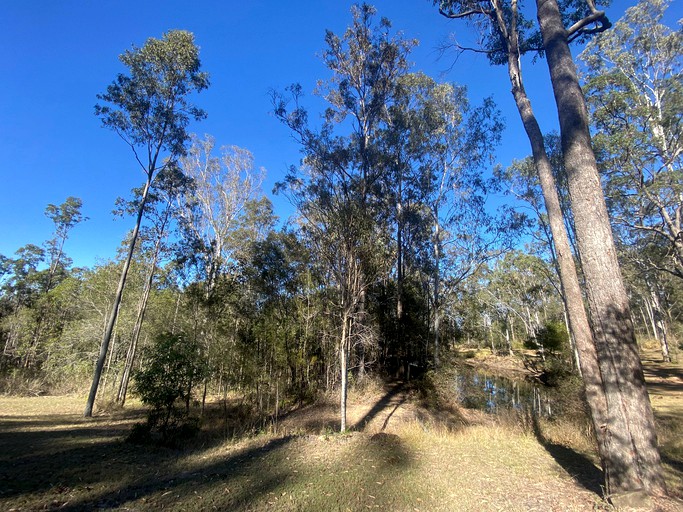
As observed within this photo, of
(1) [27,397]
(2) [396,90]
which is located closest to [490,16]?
(2) [396,90]

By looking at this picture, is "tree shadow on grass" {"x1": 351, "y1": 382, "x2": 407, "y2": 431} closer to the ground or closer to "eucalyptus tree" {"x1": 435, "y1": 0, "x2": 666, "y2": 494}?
the ground

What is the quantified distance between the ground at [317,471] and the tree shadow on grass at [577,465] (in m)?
0.02

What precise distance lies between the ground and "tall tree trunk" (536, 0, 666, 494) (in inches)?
15.2

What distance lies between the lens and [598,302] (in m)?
4.11

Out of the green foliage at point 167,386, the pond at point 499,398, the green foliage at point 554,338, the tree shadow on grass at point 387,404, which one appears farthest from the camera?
the green foliage at point 554,338

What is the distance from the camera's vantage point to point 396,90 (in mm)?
14656

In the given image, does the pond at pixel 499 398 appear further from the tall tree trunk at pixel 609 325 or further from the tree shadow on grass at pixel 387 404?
the tall tree trunk at pixel 609 325

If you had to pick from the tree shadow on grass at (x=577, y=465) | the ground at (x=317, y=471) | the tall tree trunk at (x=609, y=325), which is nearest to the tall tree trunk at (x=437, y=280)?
the ground at (x=317, y=471)

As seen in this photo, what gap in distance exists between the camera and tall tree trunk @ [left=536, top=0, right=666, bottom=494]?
3.66m

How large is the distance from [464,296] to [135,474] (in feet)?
64.7

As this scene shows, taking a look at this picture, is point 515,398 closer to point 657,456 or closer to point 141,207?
point 657,456

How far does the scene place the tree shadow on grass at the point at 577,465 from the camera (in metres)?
4.45

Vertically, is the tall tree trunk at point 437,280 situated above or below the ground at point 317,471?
above

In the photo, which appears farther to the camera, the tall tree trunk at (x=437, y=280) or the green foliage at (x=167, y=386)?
the tall tree trunk at (x=437, y=280)
